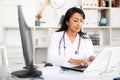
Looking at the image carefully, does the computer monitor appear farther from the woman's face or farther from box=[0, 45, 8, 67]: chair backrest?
the woman's face

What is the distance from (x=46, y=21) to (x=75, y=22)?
1540 millimetres

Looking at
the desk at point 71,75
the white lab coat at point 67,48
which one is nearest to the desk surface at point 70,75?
the desk at point 71,75

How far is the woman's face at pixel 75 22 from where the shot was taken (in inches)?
99.7

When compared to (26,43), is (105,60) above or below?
below

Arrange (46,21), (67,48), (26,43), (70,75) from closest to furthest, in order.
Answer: (26,43)
(70,75)
(67,48)
(46,21)

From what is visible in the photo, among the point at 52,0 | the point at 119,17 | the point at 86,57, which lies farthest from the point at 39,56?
the point at 86,57

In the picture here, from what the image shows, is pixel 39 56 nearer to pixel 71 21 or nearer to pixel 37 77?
pixel 71 21

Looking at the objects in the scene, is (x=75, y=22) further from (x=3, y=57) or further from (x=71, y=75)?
(x=71, y=75)

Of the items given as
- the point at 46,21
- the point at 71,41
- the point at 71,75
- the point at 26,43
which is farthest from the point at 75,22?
the point at 46,21

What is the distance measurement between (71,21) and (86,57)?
50cm

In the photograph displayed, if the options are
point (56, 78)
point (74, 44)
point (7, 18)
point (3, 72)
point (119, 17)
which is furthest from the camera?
point (119, 17)

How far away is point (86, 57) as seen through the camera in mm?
2283

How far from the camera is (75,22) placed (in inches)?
101

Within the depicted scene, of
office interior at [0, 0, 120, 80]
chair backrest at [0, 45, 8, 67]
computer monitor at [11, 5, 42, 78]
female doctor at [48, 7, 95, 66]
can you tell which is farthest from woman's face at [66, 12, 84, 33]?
office interior at [0, 0, 120, 80]
